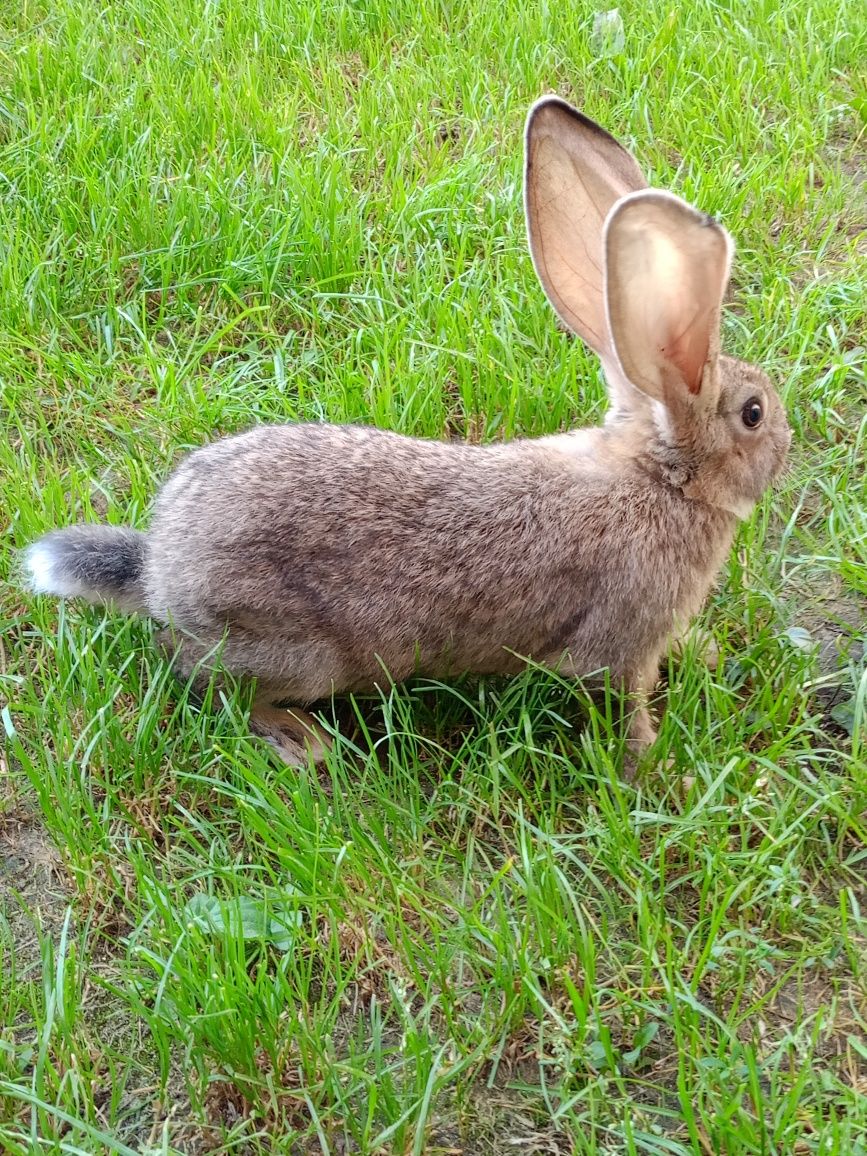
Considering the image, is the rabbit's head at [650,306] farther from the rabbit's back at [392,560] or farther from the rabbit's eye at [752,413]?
the rabbit's back at [392,560]

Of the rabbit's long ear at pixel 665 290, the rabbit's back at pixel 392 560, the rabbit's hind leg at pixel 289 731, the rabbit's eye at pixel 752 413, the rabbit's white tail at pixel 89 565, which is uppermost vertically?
the rabbit's long ear at pixel 665 290

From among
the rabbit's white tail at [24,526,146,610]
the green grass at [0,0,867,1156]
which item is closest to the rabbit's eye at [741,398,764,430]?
the green grass at [0,0,867,1156]

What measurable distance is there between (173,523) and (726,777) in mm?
1623

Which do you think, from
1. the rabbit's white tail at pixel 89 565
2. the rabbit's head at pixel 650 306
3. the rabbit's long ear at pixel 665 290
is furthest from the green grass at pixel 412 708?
the rabbit's long ear at pixel 665 290

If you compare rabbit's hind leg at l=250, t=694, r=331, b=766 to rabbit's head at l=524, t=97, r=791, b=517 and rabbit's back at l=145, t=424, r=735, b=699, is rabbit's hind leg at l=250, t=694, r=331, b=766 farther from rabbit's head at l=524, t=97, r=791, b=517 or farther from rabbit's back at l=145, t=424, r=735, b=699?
rabbit's head at l=524, t=97, r=791, b=517

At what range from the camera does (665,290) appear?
300 centimetres

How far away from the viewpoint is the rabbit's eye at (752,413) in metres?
3.34

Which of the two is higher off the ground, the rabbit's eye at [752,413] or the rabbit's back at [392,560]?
the rabbit's eye at [752,413]

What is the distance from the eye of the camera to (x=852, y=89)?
17.3 feet

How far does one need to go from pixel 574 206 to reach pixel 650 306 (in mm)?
599

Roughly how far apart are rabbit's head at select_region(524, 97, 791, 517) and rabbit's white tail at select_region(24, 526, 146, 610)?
146 centimetres

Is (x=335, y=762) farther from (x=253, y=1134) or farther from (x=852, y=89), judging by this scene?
(x=852, y=89)

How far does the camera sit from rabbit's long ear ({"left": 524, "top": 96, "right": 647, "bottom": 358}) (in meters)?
3.37

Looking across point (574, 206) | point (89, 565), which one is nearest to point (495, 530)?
point (574, 206)
